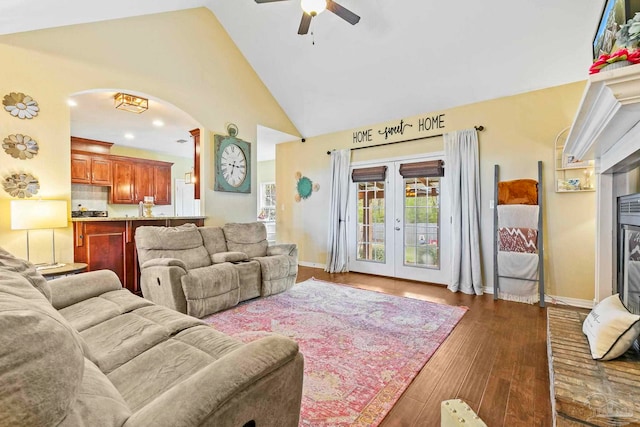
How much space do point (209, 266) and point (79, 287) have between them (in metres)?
1.34

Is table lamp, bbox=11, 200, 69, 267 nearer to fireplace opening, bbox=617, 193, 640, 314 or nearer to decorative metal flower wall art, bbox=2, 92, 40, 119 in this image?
decorative metal flower wall art, bbox=2, 92, 40, 119

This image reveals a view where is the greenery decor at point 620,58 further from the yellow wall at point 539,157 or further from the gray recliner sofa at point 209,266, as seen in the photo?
the gray recliner sofa at point 209,266

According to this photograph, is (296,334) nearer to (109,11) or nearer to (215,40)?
(109,11)

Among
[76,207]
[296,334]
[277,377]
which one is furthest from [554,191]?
[76,207]

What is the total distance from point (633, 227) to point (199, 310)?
3.58 metres

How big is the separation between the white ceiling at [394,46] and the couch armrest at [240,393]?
334 centimetres

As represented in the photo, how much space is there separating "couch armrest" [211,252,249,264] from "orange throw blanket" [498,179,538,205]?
3419 millimetres

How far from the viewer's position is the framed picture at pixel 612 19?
5.42 feet

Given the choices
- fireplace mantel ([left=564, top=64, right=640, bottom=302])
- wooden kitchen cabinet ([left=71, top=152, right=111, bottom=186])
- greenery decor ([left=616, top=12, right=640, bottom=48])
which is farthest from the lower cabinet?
greenery decor ([left=616, top=12, right=640, bottom=48])

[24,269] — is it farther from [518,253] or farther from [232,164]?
[518,253]

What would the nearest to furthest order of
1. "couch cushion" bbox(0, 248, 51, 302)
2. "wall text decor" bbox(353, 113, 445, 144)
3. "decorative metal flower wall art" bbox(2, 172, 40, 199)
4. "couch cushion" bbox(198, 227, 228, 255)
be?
1. "couch cushion" bbox(0, 248, 51, 302)
2. "decorative metal flower wall art" bbox(2, 172, 40, 199)
3. "couch cushion" bbox(198, 227, 228, 255)
4. "wall text decor" bbox(353, 113, 445, 144)

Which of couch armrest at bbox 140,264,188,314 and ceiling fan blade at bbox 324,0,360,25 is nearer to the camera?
ceiling fan blade at bbox 324,0,360,25

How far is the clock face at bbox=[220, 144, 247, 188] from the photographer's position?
4.52 m

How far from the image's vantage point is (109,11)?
10.4 feet
